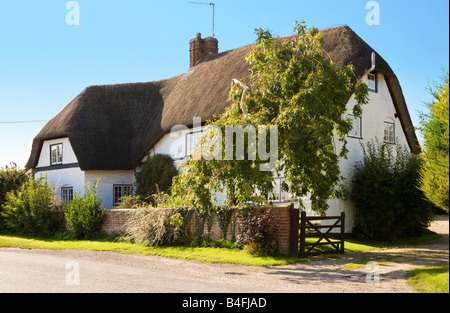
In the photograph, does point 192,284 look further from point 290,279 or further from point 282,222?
point 282,222

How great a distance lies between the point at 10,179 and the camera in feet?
86.3

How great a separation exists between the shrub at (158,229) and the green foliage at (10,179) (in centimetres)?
1118

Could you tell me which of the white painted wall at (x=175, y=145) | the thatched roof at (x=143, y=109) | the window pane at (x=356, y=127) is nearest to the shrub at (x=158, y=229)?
the thatched roof at (x=143, y=109)

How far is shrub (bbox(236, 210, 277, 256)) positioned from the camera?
1463 cm

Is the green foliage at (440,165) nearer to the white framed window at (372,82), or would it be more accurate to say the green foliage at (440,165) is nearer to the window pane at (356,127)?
the window pane at (356,127)

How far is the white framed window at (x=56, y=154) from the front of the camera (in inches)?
1160

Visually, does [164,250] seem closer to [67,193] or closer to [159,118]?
[159,118]

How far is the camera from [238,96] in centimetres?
1634

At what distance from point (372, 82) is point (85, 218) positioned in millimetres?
14257

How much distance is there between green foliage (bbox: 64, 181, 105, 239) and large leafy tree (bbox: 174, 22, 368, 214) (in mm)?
6732

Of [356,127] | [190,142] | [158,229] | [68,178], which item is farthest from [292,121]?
[68,178]
